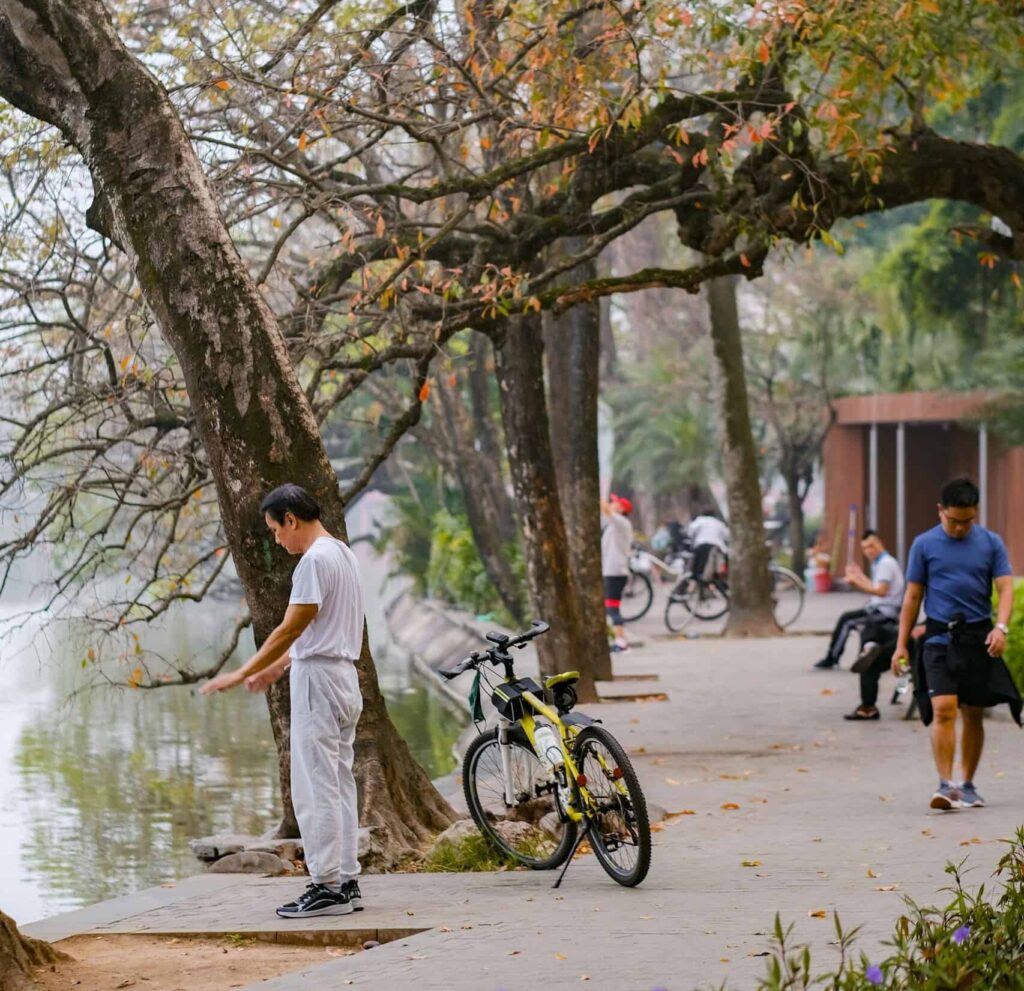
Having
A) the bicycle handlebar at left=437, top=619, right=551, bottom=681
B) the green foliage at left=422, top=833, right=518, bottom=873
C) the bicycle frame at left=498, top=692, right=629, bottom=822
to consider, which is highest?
the bicycle handlebar at left=437, top=619, right=551, bottom=681

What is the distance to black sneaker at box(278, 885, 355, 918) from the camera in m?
7.81

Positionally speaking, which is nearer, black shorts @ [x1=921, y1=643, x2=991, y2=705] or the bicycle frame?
the bicycle frame

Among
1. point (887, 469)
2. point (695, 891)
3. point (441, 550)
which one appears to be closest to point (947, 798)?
point (695, 891)

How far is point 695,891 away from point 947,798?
3.26 m

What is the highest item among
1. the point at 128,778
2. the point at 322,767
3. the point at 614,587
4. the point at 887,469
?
the point at 887,469

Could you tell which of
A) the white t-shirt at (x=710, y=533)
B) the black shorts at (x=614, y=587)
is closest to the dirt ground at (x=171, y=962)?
the black shorts at (x=614, y=587)

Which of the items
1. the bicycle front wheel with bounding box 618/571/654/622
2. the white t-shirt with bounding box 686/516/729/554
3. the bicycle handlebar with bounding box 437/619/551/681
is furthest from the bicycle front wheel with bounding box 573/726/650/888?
the bicycle front wheel with bounding box 618/571/654/622

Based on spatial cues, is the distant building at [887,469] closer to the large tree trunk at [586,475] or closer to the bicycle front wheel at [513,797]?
the large tree trunk at [586,475]

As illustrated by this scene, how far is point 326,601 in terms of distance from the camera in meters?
7.91

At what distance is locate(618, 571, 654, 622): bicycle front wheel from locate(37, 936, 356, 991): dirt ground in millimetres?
22018

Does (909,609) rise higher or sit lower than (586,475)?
lower

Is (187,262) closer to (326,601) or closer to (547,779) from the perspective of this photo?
(326,601)

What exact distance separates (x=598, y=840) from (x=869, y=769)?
5.32 metres

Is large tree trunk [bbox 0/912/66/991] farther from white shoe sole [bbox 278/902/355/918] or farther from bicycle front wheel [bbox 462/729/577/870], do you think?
→ bicycle front wheel [bbox 462/729/577/870]
